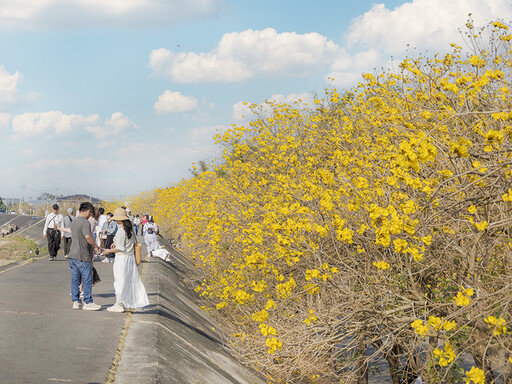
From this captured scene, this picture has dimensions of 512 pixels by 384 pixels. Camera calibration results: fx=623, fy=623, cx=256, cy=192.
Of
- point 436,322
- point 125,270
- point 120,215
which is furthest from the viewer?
point 120,215

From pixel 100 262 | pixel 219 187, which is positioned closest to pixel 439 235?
pixel 219 187

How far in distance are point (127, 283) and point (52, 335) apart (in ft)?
6.19

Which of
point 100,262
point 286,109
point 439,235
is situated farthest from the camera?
point 100,262

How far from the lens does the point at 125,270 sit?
928 centimetres

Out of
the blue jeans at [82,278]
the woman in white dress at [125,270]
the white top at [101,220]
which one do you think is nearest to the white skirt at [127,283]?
the woman in white dress at [125,270]

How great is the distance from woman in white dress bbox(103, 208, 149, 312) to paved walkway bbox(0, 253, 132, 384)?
0.25 metres

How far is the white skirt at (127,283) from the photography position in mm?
9242

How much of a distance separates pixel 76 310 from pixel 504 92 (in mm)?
6689

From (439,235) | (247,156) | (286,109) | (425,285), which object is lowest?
(425,285)

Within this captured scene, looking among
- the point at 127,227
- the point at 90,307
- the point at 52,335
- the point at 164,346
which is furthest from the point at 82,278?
the point at 164,346

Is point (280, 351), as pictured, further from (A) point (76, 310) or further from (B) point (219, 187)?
(B) point (219, 187)

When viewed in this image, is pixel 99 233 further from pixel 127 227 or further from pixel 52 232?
pixel 127 227

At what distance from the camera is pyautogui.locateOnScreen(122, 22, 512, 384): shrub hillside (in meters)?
5.69

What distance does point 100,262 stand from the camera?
17.4 metres
